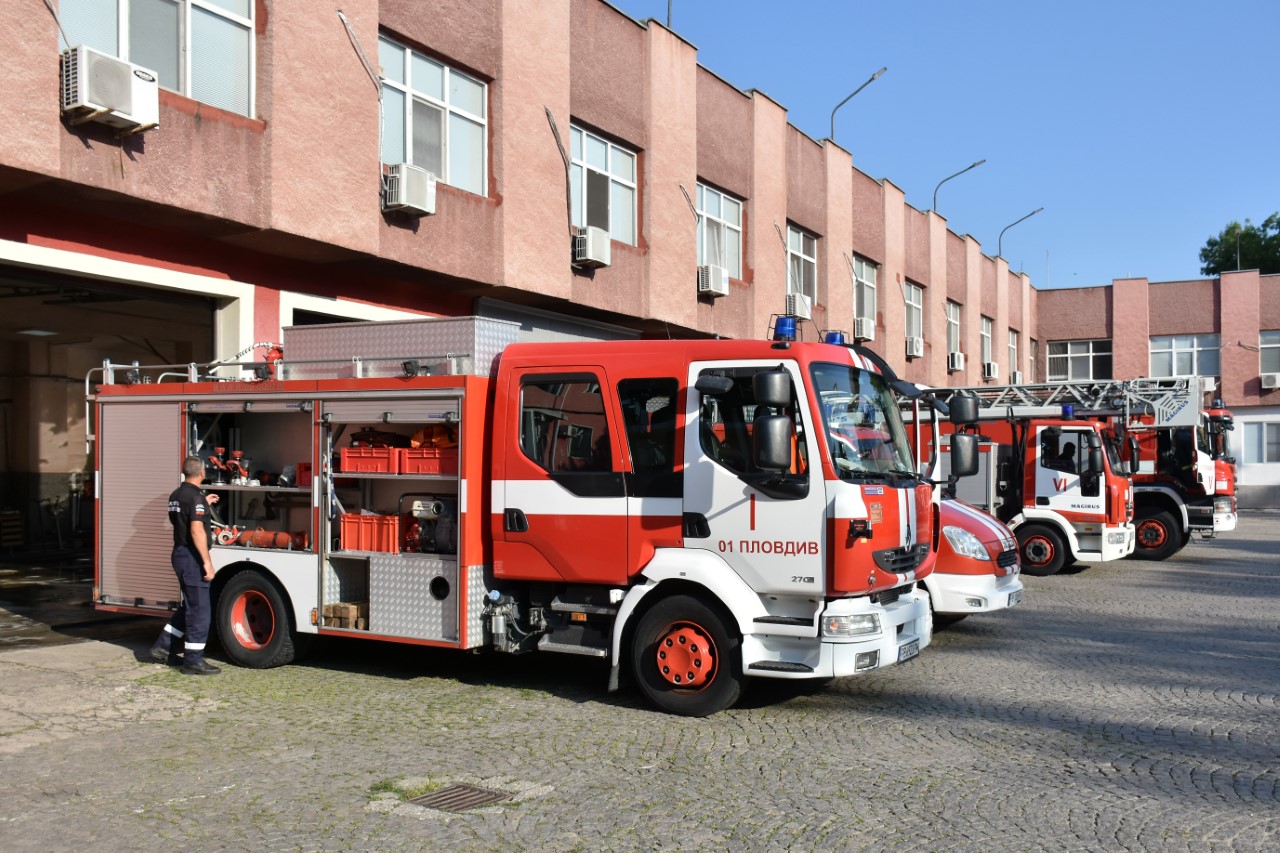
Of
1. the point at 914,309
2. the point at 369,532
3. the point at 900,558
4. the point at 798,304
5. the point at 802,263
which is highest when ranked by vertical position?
the point at 802,263

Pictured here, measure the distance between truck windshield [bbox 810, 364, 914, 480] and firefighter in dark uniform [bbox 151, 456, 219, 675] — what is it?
515 cm

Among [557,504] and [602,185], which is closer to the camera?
[557,504]

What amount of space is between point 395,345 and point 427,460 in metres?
0.99

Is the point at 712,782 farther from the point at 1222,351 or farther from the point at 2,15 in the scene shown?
the point at 1222,351

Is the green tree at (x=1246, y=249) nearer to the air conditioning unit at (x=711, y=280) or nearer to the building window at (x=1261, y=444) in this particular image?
the building window at (x=1261, y=444)

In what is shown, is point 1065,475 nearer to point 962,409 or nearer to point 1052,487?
point 1052,487

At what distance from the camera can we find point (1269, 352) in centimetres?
4184

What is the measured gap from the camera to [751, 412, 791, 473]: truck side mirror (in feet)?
23.8

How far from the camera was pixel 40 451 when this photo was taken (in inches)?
874

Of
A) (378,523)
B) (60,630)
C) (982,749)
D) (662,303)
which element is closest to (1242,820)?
(982,749)

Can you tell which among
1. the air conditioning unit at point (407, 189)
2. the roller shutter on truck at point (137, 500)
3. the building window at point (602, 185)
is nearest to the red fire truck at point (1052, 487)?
the building window at point (602, 185)

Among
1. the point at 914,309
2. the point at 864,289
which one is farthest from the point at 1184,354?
the point at 864,289

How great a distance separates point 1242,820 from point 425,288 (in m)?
12.7

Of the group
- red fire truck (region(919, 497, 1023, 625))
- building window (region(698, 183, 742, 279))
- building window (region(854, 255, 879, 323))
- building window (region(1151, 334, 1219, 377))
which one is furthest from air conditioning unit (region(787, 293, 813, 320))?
building window (region(1151, 334, 1219, 377))
